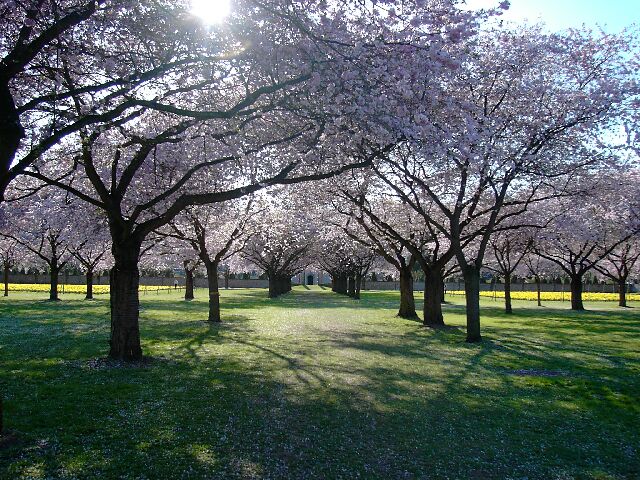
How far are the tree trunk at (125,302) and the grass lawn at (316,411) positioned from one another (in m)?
0.58

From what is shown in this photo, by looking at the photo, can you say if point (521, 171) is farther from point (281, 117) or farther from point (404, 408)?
point (404, 408)

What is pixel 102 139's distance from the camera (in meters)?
13.4

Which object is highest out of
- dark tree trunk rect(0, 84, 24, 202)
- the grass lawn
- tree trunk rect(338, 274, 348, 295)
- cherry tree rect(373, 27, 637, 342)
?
cherry tree rect(373, 27, 637, 342)

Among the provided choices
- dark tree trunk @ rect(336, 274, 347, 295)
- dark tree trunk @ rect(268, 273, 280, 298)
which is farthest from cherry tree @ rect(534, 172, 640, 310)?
dark tree trunk @ rect(336, 274, 347, 295)

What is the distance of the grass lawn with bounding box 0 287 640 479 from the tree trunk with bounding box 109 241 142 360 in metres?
0.58

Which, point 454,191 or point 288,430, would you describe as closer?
point 288,430

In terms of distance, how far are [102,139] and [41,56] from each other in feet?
13.1

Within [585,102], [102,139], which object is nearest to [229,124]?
[102,139]

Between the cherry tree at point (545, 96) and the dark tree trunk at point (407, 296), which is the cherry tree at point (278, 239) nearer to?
the dark tree trunk at point (407, 296)

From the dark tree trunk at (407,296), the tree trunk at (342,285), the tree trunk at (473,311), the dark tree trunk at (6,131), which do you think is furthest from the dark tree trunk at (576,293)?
the dark tree trunk at (6,131)

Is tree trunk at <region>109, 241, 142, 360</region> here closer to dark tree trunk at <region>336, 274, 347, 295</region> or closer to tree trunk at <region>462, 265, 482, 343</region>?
tree trunk at <region>462, 265, 482, 343</region>

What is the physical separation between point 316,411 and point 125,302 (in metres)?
5.86

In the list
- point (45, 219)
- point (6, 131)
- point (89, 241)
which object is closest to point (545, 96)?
point (6, 131)

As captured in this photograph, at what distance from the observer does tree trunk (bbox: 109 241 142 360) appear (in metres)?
12.4
